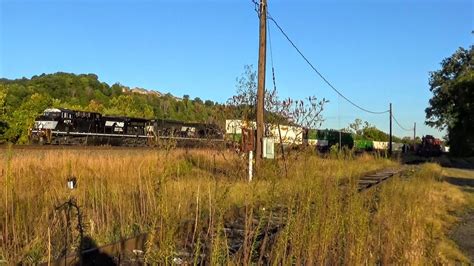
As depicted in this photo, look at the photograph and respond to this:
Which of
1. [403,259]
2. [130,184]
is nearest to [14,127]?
[130,184]

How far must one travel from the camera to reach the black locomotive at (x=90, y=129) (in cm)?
4281

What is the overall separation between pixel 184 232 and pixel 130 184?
169 inches

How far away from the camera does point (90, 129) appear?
46.0 m

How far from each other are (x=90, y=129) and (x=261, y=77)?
3064cm

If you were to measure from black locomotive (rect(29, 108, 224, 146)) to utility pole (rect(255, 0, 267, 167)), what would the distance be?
63.1 feet

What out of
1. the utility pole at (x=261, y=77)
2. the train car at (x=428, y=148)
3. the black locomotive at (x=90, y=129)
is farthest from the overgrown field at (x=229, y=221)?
the train car at (x=428, y=148)

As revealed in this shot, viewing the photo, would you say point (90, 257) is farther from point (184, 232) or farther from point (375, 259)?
point (375, 259)

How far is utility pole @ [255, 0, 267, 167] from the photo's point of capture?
18.3 m

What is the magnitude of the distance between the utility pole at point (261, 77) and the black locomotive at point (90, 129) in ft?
63.1

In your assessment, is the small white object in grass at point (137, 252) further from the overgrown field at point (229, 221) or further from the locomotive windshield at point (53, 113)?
the locomotive windshield at point (53, 113)

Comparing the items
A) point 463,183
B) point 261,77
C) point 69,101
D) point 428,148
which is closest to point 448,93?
point 428,148

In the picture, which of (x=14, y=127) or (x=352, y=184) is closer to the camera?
(x=352, y=184)

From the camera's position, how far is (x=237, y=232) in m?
9.09

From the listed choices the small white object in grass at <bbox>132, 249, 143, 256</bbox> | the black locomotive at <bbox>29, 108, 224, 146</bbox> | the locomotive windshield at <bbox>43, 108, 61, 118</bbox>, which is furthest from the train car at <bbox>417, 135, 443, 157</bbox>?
the small white object in grass at <bbox>132, 249, 143, 256</bbox>
